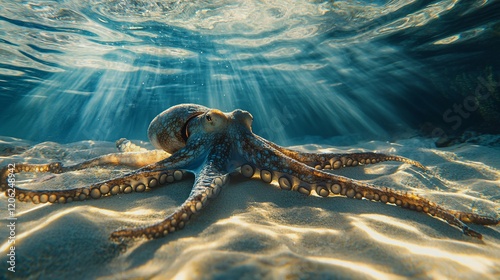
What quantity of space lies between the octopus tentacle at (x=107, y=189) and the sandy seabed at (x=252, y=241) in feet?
0.28

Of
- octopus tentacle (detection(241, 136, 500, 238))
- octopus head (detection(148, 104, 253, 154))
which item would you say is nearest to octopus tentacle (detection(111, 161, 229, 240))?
octopus tentacle (detection(241, 136, 500, 238))

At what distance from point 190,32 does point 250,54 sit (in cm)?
457

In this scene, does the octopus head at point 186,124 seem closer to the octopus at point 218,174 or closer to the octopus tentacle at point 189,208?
the octopus at point 218,174

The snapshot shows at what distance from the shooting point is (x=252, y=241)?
1709 millimetres

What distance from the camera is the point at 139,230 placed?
1701 mm

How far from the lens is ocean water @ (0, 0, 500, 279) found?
5.30 ft

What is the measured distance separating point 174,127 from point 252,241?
2433mm

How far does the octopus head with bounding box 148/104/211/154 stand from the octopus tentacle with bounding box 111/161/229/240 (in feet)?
4.29

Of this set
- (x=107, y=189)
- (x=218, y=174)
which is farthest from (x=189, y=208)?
(x=107, y=189)

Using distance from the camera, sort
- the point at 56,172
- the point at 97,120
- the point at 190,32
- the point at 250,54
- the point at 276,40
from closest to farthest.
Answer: the point at 56,172
the point at 190,32
the point at 276,40
the point at 250,54
the point at 97,120

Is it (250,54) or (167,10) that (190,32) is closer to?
(167,10)

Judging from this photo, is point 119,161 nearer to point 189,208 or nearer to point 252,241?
point 189,208

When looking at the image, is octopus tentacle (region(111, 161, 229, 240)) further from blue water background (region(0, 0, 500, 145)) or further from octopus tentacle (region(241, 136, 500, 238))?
blue water background (region(0, 0, 500, 145))

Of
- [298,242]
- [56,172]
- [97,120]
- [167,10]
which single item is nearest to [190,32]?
[167,10]
